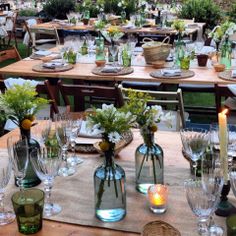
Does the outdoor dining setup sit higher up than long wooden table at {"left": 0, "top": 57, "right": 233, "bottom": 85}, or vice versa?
the outdoor dining setup

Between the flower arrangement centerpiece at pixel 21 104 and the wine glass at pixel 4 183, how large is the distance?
0.19 metres

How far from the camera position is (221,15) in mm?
7602

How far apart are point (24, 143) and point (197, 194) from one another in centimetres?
64

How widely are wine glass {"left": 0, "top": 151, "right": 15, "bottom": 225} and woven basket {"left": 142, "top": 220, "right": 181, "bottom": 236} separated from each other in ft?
1.42

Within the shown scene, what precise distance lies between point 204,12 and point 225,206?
6617 millimetres

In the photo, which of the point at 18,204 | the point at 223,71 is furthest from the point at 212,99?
the point at 18,204

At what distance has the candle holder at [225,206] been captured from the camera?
138 centimetres

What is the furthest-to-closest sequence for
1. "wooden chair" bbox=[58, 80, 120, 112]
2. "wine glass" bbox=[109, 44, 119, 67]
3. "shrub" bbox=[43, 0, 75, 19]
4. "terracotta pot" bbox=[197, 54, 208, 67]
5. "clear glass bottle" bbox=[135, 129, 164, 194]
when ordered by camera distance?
1. "shrub" bbox=[43, 0, 75, 19]
2. "wine glass" bbox=[109, 44, 119, 67]
3. "terracotta pot" bbox=[197, 54, 208, 67]
4. "wooden chair" bbox=[58, 80, 120, 112]
5. "clear glass bottle" bbox=[135, 129, 164, 194]

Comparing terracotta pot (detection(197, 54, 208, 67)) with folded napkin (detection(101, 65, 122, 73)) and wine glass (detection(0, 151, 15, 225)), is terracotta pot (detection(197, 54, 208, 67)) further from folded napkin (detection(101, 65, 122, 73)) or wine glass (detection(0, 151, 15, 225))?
wine glass (detection(0, 151, 15, 225))

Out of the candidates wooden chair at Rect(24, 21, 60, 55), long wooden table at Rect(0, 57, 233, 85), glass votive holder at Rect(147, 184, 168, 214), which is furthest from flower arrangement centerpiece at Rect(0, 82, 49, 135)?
wooden chair at Rect(24, 21, 60, 55)

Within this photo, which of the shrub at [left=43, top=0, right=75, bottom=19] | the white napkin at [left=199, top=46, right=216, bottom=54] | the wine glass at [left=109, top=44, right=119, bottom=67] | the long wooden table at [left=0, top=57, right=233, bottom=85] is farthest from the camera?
the shrub at [left=43, top=0, right=75, bottom=19]

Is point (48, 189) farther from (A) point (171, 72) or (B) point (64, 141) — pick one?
(A) point (171, 72)

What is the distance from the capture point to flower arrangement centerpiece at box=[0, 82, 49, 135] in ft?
5.22

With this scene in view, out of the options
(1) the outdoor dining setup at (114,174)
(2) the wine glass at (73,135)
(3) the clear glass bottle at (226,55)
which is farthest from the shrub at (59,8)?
(2) the wine glass at (73,135)
